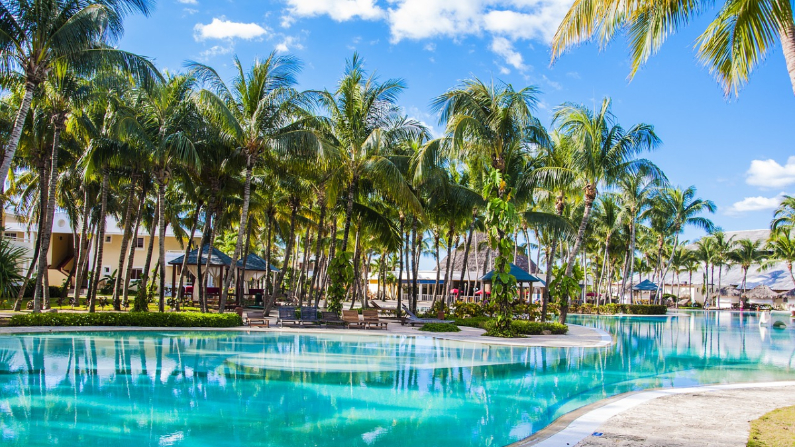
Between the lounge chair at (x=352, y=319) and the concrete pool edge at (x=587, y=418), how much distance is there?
1216cm

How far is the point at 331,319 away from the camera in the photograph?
834 inches

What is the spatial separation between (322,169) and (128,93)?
25.0 feet

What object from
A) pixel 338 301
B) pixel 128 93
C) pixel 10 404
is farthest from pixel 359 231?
pixel 10 404

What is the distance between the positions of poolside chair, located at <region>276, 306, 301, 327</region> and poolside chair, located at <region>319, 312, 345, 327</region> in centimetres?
99

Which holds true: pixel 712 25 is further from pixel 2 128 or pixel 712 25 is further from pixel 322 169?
pixel 2 128

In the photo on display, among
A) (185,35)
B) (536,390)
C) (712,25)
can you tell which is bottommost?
(536,390)

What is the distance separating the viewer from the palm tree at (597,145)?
20.8 meters

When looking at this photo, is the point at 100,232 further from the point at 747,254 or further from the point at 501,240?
the point at 747,254

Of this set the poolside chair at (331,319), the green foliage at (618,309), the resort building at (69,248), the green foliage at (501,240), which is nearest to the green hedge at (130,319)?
the poolside chair at (331,319)

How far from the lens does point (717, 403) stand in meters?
8.74

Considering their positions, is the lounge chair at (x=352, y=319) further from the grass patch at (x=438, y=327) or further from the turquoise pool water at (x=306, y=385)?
the grass patch at (x=438, y=327)

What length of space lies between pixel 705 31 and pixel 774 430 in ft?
18.6

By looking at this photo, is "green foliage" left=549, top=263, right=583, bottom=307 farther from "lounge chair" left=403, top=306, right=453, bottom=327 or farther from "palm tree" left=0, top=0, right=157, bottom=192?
"palm tree" left=0, top=0, right=157, bottom=192

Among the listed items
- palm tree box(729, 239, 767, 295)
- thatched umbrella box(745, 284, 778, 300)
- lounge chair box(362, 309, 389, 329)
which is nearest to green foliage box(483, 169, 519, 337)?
lounge chair box(362, 309, 389, 329)
